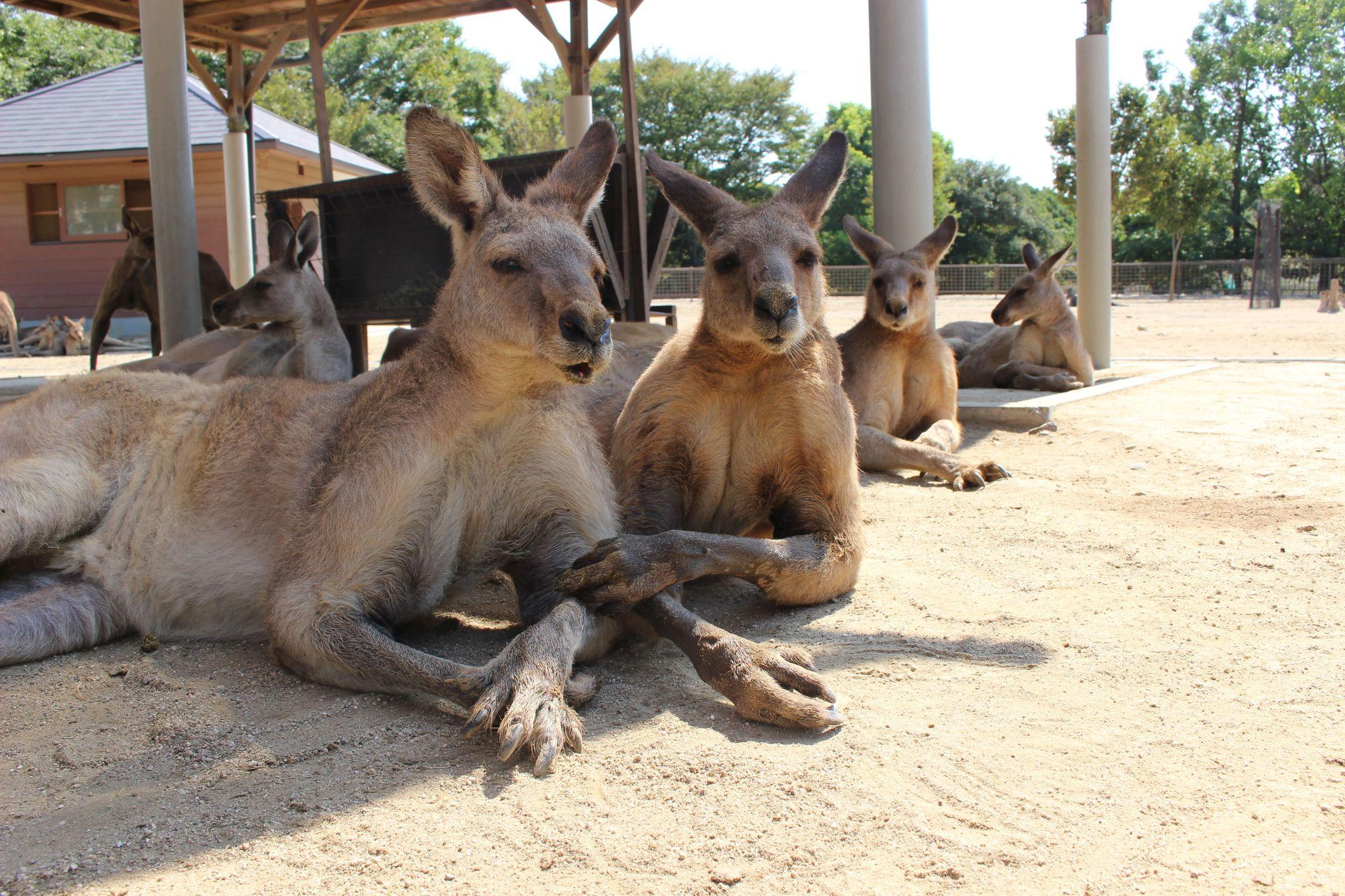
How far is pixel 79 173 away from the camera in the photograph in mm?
21922

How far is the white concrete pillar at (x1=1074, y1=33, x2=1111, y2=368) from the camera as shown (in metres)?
10.9

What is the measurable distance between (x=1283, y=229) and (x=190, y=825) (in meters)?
56.5

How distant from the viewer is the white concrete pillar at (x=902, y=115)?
7375 mm

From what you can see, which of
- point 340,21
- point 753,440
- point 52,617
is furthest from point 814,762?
point 340,21

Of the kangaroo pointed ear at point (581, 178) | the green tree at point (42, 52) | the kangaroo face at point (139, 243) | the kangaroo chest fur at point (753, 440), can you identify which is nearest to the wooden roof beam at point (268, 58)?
the kangaroo face at point (139, 243)

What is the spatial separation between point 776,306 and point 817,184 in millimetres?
1101

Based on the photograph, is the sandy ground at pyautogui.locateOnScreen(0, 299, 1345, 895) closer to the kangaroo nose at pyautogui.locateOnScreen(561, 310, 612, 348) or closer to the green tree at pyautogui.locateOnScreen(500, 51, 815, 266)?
the kangaroo nose at pyautogui.locateOnScreen(561, 310, 612, 348)

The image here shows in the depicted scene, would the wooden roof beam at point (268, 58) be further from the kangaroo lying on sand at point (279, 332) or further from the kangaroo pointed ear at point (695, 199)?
the kangaroo pointed ear at point (695, 199)

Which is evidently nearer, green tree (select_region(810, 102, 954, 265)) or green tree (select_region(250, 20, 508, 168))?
green tree (select_region(250, 20, 508, 168))

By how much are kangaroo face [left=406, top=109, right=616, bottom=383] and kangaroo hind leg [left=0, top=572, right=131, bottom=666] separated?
65.1 inches

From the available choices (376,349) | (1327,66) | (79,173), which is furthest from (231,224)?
(1327,66)

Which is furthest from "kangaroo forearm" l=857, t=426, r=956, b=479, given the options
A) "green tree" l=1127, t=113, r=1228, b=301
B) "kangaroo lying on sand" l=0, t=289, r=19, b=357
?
"green tree" l=1127, t=113, r=1228, b=301

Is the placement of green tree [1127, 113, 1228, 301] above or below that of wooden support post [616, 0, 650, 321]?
above

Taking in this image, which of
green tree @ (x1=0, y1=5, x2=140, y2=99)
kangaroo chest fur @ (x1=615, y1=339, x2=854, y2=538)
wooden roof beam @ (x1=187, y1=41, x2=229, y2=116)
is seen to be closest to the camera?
kangaroo chest fur @ (x1=615, y1=339, x2=854, y2=538)
